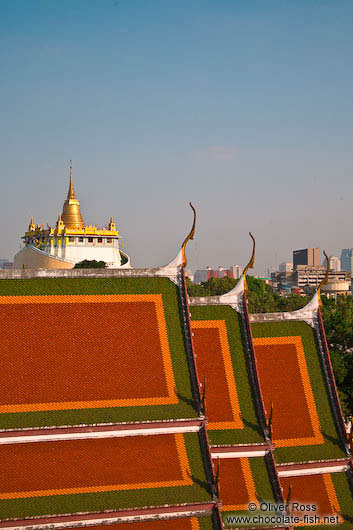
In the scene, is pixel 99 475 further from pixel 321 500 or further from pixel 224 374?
pixel 321 500

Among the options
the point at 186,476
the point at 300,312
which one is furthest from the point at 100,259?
the point at 186,476

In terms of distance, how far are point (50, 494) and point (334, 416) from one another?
13.7 m

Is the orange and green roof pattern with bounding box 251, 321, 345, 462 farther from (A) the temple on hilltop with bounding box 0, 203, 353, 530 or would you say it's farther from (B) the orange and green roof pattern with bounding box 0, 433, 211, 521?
(B) the orange and green roof pattern with bounding box 0, 433, 211, 521

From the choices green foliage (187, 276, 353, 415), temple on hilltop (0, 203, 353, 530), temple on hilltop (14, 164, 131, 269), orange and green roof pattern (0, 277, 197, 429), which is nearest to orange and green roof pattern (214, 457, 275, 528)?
temple on hilltop (0, 203, 353, 530)

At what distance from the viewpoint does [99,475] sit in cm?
2597

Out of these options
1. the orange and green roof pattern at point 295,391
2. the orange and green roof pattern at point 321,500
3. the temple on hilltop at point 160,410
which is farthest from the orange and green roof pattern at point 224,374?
the orange and green roof pattern at point 321,500

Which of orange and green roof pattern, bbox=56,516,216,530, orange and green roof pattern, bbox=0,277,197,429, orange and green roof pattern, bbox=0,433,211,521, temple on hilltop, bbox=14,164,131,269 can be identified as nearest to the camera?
orange and green roof pattern, bbox=0,433,211,521

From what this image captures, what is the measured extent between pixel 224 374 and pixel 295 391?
3688mm

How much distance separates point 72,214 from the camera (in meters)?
127

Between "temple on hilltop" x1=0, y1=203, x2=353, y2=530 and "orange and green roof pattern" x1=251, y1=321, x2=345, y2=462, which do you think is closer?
"temple on hilltop" x1=0, y1=203, x2=353, y2=530

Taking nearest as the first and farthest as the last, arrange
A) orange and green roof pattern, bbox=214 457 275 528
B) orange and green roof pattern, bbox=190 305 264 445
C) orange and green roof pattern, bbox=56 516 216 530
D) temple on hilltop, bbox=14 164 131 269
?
orange and green roof pattern, bbox=56 516 216 530
orange and green roof pattern, bbox=214 457 275 528
orange and green roof pattern, bbox=190 305 264 445
temple on hilltop, bbox=14 164 131 269

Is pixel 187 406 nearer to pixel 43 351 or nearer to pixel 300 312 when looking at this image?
pixel 43 351

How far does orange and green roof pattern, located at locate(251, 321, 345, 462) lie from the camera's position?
3172cm

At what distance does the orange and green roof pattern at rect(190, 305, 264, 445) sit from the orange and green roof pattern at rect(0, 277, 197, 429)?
2196 mm
